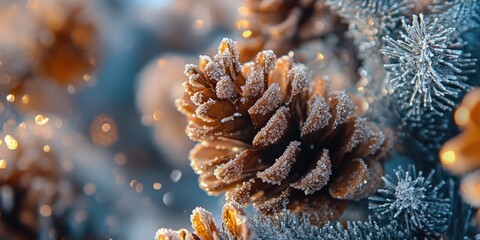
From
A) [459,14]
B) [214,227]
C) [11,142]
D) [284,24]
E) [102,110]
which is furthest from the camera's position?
[102,110]

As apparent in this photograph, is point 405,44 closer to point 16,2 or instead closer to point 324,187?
point 324,187

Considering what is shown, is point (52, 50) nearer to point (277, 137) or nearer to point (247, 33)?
point (247, 33)

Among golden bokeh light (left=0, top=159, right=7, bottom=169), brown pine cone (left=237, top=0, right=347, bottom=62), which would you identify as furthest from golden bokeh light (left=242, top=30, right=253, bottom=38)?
golden bokeh light (left=0, top=159, right=7, bottom=169)

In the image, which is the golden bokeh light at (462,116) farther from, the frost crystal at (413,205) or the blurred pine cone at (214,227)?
the blurred pine cone at (214,227)

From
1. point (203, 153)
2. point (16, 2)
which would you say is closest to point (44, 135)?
point (16, 2)

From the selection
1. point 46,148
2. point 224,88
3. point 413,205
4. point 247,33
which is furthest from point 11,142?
point 413,205

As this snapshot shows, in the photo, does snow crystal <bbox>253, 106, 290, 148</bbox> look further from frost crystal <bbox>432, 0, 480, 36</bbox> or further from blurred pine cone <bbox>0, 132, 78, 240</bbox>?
blurred pine cone <bbox>0, 132, 78, 240</bbox>
